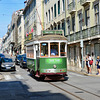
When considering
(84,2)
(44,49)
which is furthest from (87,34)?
(44,49)

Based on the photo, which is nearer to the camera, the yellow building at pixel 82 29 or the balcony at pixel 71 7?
the yellow building at pixel 82 29

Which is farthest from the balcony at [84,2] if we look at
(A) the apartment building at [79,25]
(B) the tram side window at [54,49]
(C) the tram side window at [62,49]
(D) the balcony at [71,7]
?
(B) the tram side window at [54,49]

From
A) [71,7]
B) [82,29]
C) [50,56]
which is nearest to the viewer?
[50,56]

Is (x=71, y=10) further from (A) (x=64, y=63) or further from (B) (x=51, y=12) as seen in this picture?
(A) (x=64, y=63)

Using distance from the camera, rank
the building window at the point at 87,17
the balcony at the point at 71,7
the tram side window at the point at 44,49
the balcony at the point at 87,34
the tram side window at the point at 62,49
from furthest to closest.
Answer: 1. the balcony at the point at 71,7
2. the building window at the point at 87,17
3. the balcony at the point at 87,34
4. the tram side window at the point at 62,49
5. the tram side window at the point at 44,49

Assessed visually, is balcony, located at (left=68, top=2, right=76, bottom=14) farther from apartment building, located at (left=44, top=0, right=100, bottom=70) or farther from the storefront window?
the storefront window

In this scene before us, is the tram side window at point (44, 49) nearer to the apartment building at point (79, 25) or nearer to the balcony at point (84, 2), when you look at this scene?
the apartment building at point (79, 25)

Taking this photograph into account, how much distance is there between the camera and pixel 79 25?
31.9 meters

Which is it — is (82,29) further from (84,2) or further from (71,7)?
(71,7)

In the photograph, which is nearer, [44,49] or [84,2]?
[44,49]

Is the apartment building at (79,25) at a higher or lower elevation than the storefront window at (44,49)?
higher

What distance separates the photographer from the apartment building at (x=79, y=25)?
86.9 ft

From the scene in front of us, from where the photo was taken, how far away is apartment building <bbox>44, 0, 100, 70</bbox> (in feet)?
86.9

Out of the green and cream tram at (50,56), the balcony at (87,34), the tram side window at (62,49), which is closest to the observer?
the green and cream tram at (50,56)
